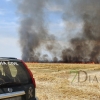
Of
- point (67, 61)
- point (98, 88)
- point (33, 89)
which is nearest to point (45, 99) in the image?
point (98, 88)

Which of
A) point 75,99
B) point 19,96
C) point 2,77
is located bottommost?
point 75,99

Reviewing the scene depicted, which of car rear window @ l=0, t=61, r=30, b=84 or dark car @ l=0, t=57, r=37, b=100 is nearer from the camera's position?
dark car @ l=0, t=57, r=37, b=100

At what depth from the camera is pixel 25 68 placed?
662 cm

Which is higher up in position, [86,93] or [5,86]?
[5,86]

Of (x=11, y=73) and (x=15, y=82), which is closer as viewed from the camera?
(x=15, y=82)

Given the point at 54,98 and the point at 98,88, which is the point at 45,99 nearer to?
the point at 54,98

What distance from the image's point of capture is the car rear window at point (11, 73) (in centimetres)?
628

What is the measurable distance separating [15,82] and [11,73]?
267mm

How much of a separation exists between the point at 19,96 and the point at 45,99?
7.75 metres

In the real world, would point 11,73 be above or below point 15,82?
above

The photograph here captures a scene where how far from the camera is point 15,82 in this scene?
6.32 meters

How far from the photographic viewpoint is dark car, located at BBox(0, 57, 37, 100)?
6.11 m

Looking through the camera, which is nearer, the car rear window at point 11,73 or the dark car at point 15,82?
the dark car at point 15,82

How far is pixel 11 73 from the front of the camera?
6.50 metres
